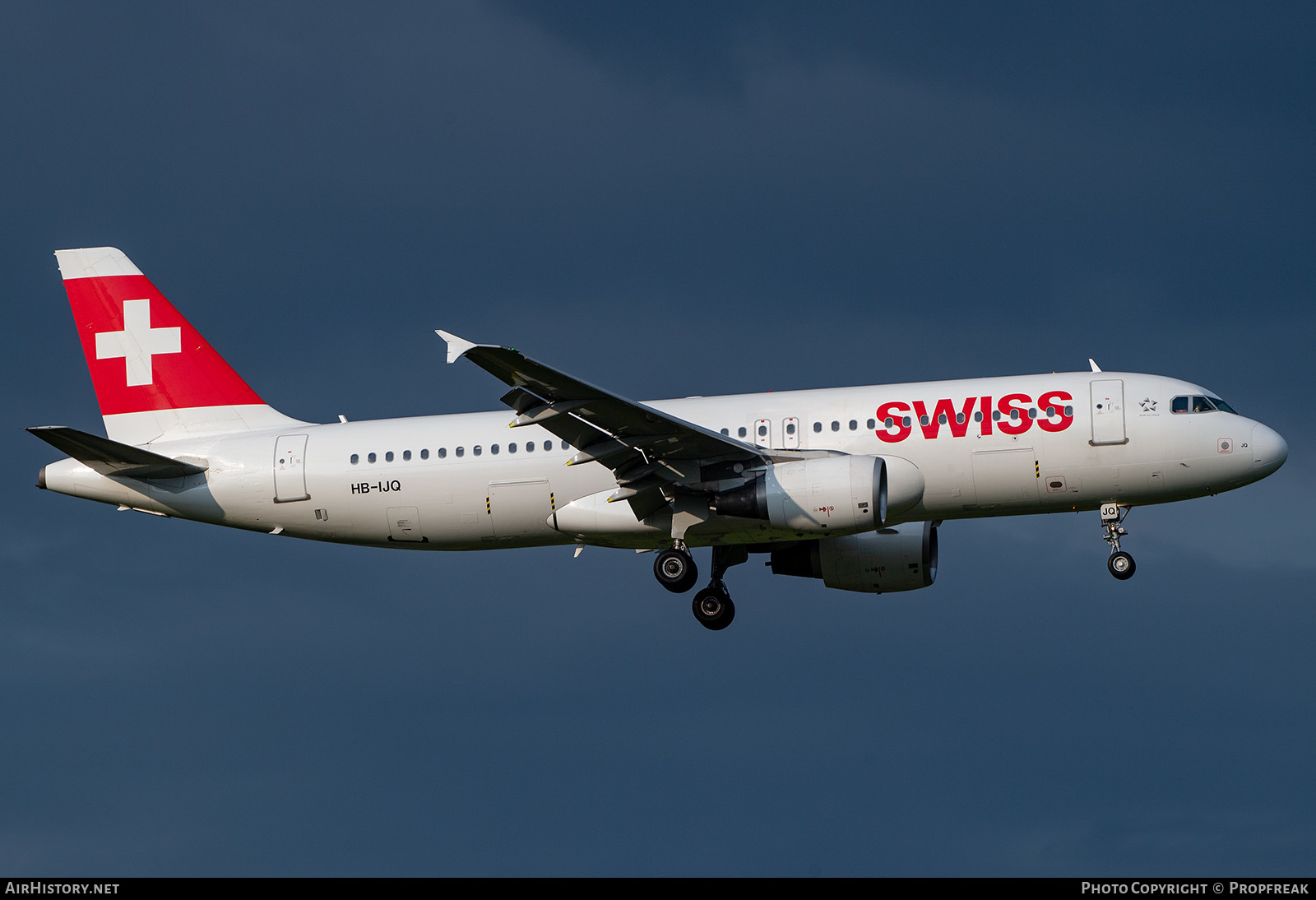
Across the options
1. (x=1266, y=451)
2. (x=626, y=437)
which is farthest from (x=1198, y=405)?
(x=626, y=437)

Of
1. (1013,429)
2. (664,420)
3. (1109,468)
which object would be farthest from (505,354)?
(1109,468)

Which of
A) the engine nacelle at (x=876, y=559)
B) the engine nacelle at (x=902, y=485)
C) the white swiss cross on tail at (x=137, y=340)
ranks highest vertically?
the white swiss cross on tail at (x=137, y=340)

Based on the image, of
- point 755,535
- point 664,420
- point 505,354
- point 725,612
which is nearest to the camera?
point 505,354

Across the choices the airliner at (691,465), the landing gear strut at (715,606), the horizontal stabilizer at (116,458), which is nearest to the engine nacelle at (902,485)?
the airliner at (691,465)

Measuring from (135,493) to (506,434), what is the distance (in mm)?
9274

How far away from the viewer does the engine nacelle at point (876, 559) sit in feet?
128

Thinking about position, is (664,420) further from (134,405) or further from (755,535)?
(134,405)

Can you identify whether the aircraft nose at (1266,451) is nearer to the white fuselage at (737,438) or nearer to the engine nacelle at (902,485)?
the white fuselage at (737,438)

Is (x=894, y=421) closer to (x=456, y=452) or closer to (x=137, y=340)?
(x=456, y=452)

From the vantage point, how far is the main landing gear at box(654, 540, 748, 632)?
35406 millimetres

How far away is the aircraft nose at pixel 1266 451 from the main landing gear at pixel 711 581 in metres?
12.4

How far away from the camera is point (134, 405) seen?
1547 inches

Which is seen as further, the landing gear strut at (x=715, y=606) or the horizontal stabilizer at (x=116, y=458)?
the landing gear strut at (x=715, y=606)

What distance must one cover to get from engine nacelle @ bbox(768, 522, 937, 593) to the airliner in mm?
47
